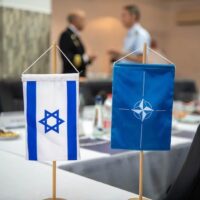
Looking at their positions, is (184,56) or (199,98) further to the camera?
(184,56)

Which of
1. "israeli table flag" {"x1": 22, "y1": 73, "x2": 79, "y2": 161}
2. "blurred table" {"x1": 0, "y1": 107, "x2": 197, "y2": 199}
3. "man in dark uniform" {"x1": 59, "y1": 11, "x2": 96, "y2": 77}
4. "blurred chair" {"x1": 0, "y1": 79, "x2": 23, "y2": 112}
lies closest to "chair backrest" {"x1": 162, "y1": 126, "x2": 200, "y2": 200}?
"israeli table flag" {"x1": 22, "y1": 73, "x2": 79, "y2": 161}

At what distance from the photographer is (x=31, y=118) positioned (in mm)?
1078

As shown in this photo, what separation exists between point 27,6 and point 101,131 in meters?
3.12

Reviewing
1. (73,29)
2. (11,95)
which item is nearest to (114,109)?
(11,95)

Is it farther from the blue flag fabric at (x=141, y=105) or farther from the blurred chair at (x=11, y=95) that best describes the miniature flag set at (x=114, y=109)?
the blurred chair at (x=11, y=95)

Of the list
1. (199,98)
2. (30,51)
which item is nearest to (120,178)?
(199,98)

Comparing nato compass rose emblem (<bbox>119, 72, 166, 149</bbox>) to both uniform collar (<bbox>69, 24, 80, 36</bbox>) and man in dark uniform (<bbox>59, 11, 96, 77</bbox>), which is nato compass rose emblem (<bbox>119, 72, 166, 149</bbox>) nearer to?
man in dark uniform (<bbox>59, 11, 96, 77</bbox>)

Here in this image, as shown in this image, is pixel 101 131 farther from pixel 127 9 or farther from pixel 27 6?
pixel 27 6

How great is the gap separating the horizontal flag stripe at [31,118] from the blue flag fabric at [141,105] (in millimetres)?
214

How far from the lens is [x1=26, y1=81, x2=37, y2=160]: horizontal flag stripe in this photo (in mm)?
1070

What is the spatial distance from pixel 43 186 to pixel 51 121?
242 mm

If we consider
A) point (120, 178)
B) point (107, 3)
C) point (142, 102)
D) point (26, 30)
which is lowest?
point (120, 178)

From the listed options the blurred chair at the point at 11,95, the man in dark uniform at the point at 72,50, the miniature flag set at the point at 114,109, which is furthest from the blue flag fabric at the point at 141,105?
the man in dark uniform at the point at 72,50

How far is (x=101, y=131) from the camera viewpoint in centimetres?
214
